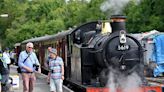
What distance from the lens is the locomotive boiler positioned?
1377cm

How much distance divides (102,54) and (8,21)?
70.7m

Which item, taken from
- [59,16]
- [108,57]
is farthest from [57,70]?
[59,16]

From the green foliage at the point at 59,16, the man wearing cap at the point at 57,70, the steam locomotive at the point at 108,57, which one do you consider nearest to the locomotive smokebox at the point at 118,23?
the steam locomotive at the point at 108,57

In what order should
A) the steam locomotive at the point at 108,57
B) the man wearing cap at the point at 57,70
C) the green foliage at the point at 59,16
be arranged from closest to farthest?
the man wearing cap at the point at 57,70 → the steam locomotive at the point at 108,57 → the green foliage at the point at 59,16

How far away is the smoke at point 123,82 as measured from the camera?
44.4 ft

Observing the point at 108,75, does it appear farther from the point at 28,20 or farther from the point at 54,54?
the point at 28,20

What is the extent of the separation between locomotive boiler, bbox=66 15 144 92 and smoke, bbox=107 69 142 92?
10 cm

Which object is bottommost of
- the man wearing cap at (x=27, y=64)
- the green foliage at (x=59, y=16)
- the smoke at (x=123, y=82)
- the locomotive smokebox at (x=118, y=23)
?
the smoke at (x=123, y=82)

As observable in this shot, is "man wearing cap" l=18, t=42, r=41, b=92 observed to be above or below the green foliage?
below

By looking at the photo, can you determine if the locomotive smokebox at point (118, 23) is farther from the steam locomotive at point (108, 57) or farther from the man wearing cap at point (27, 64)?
the man wearing cap at point (27, 64)

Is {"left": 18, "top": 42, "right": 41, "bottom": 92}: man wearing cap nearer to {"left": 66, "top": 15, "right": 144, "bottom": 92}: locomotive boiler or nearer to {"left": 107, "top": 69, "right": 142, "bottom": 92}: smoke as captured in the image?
{"left": 66, "top": 15, "right": 144, "bottom": 92}: locomotive boiler

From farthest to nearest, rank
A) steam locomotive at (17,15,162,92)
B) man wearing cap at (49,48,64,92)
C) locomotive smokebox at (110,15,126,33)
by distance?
1. locomotive smokebox at (110,15,126,33)
2. steam locomotive at (17,15,162,92)
3. man wearing cap at (49,48,64,92)

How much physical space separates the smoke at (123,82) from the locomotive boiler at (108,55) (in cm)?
10

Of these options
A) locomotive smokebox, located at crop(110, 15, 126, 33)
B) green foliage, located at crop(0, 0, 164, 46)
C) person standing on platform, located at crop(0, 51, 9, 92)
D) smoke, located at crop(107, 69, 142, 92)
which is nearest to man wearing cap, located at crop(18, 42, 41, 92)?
person standing on platform, located at crop(0, 51, 9, 92)
